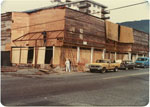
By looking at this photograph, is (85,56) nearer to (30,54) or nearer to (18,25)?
(30,54)

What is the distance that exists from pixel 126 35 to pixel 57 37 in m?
20.0

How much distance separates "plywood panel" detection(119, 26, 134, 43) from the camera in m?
41.5

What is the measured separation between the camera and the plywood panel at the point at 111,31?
37.1m

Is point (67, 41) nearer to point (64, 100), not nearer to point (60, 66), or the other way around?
point (60, 66)

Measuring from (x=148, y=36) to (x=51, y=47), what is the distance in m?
34.5

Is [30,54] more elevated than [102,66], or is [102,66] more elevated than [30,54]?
[30,54]

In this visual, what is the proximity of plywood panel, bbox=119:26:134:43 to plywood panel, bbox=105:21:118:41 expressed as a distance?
7.88 ft

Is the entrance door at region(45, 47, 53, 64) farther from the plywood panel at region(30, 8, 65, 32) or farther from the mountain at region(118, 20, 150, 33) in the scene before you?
the mountain at region(118, 20, 150, 33)

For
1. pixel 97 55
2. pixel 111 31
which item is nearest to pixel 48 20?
pixel 97 55

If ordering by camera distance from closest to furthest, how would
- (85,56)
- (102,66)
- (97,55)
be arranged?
(102,66) < (85,56) < (97,55)

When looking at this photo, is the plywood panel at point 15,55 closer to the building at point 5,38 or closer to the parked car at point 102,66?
the building at point 5,38

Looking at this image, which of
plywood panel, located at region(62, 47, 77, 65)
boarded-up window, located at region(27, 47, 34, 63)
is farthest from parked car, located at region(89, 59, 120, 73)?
boarded-up window, located at region(27, 47, 34, 63)

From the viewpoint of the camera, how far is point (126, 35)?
43125mm

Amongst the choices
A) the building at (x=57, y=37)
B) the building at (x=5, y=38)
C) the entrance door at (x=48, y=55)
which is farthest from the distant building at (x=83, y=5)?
the entrance door at (x=48, y=55)
